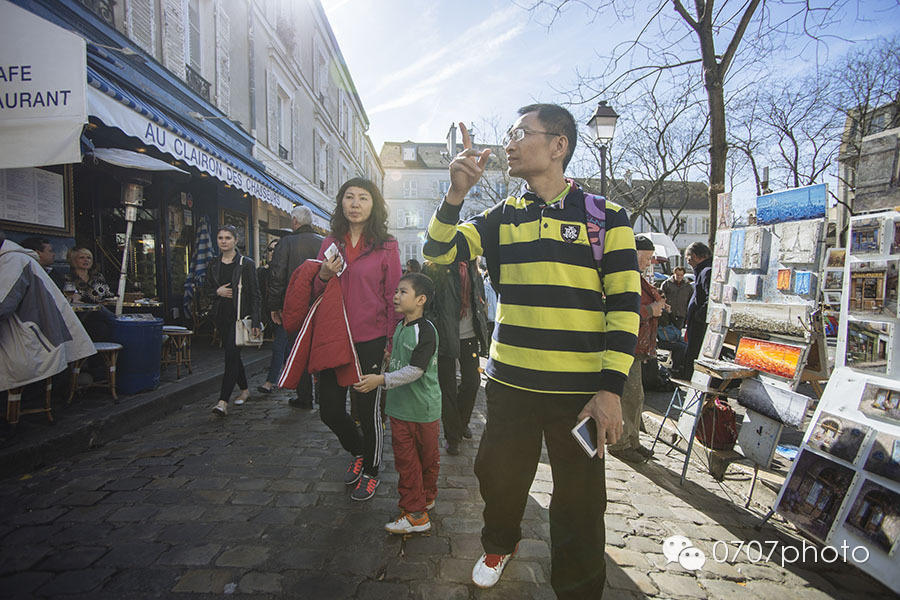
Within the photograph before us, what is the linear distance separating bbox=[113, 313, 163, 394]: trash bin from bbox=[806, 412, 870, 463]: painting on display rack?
6.02 meters

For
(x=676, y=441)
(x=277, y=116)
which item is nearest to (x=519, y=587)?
(x=676, y=441)

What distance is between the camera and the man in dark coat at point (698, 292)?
5.68 meters

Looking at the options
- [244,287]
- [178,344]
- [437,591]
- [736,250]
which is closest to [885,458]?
Answer: [736,250]

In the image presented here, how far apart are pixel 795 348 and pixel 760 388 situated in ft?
1.35

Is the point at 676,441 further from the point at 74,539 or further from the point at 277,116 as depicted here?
the point at 277,116

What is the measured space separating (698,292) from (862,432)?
375 centimetres

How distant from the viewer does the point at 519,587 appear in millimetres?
1968

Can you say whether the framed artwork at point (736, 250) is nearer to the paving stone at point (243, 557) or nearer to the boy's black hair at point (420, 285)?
the boy's black hair at point (420, 285)

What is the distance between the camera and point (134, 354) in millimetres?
4469

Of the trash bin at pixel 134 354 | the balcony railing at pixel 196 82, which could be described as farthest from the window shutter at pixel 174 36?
the trash bin at pixel 134 354

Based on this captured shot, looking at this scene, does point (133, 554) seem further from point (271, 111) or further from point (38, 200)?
point (271, 111)

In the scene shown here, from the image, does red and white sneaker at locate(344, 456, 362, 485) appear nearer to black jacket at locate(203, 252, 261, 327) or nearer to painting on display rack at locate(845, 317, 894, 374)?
black jacket at locate(203, 252, 261, 327)

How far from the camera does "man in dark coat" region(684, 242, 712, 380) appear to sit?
568 cm

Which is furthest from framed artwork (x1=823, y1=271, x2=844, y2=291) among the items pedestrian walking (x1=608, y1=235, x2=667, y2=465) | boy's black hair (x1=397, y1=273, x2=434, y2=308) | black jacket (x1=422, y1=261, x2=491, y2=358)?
boy's black hair (x1=397, y1=273, x2=434, y2=308)
